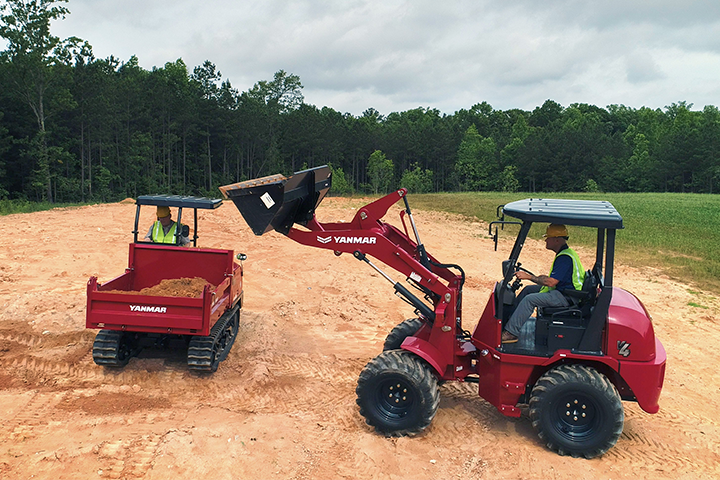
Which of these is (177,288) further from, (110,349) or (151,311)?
(110,349)

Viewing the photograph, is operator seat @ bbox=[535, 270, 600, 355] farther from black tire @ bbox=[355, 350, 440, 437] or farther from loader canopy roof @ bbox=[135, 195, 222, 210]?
loader canopy roof @ bbox=[135, 195, 222, 210]

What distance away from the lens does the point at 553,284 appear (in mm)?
5605

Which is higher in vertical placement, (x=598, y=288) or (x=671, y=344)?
(x=598, y=288)

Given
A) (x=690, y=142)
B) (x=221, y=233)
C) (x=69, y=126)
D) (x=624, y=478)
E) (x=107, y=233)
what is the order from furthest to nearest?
1. (x=690, y=142)
2. (x=69, y=126)
3. (x=221, y=233)
4. (x=107, y=233)
5. (x=624, y=478)

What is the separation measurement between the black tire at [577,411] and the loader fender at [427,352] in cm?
101

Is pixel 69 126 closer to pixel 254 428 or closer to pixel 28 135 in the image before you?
pixel 28 135

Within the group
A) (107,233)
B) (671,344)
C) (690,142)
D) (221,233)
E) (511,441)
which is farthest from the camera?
(690,142)

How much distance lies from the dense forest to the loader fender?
128ft

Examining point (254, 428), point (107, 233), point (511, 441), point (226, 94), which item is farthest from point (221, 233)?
point (226, 94)

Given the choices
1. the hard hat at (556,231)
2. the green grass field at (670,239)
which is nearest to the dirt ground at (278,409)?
the hard hat at (556,231)

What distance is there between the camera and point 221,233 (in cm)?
1784

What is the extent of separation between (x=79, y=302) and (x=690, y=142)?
8028 centimetres

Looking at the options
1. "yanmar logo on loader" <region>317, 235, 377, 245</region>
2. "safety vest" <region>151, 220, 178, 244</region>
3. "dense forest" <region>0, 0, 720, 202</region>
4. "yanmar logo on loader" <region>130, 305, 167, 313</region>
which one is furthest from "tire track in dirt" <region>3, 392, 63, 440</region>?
"dense forest" <region>0, 0, 720, 202</region>

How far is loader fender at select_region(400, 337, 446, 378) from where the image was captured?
233 inches
